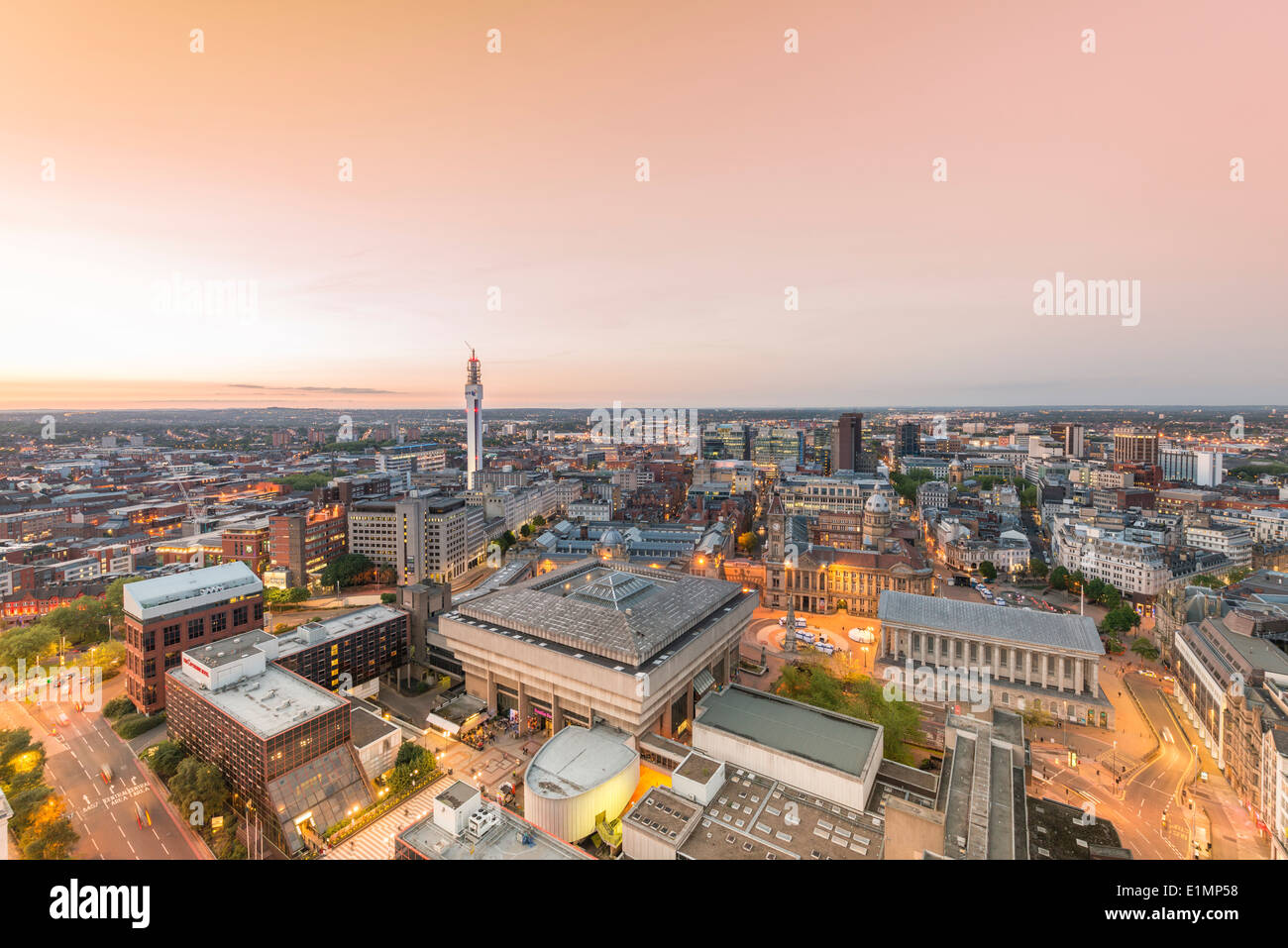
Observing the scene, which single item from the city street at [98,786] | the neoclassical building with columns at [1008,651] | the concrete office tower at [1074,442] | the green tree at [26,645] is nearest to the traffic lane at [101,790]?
the city street at [98,786]

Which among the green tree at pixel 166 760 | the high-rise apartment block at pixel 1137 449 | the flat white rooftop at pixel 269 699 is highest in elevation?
the high-rise apartment block at pixel 1137 449

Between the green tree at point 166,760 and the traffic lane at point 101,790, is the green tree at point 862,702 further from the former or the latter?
the green tree at point 166,760

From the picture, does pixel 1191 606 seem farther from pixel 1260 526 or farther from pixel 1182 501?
pixel 1182 501

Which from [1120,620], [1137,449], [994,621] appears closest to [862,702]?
[994,621]

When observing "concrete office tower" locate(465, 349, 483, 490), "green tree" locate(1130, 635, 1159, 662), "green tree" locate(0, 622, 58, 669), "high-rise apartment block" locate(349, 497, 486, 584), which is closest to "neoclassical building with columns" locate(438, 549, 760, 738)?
"high-rise apartment block" locate(349, 497, 486, 584)

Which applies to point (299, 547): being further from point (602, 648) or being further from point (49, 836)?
point (602, 648)
